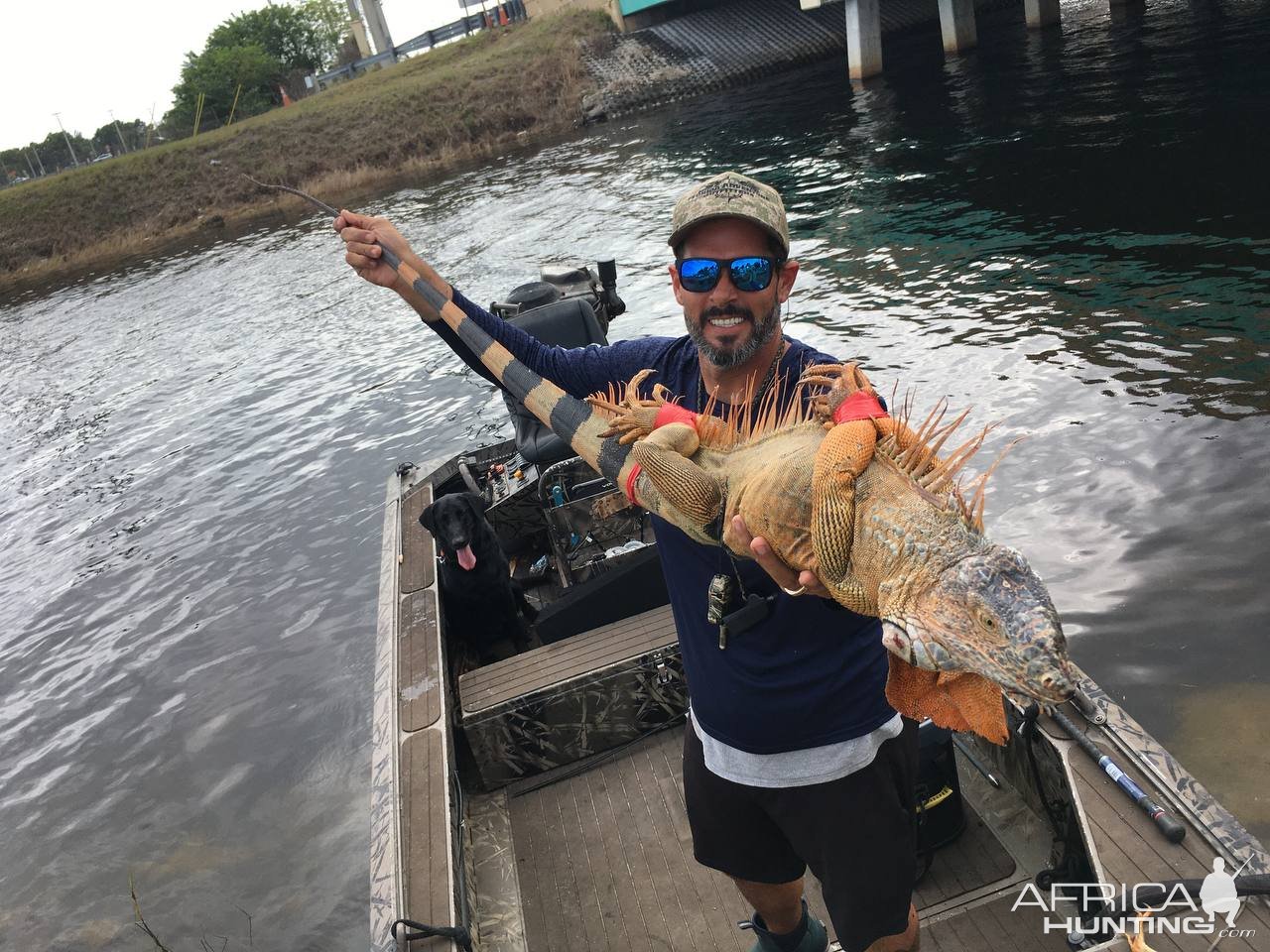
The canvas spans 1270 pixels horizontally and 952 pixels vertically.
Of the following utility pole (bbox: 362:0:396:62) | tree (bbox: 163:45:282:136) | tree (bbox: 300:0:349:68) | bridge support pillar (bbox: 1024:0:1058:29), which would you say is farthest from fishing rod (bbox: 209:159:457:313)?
tree (bbox: 300:0:349:68)

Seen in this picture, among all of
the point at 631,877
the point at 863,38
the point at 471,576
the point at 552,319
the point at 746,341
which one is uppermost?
the point at 863,38

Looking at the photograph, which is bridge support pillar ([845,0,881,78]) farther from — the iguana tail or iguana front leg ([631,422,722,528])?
iguana front leg ([631,422,722,528])

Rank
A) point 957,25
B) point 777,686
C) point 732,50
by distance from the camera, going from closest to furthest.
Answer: point 777,686, point 957,25, point 732,50

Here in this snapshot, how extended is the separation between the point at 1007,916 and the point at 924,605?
10.9 feet

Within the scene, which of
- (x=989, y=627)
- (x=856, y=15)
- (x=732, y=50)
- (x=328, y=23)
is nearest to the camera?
(x=989, y=627)

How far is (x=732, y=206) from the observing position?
2811 millimetres

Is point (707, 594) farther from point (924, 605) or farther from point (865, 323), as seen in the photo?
point (865, 323)

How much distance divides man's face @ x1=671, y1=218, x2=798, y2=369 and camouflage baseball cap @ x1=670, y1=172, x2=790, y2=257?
0.13 ft

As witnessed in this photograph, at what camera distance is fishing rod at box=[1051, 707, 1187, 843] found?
384cm

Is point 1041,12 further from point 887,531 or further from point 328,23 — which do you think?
point 328,23

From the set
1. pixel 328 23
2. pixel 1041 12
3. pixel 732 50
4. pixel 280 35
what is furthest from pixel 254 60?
pixel 1041 12

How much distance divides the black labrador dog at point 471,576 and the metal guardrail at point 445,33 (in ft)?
224

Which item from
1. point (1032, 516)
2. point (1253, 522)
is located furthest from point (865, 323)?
point (1253, 522)

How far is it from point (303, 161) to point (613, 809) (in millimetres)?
49807
